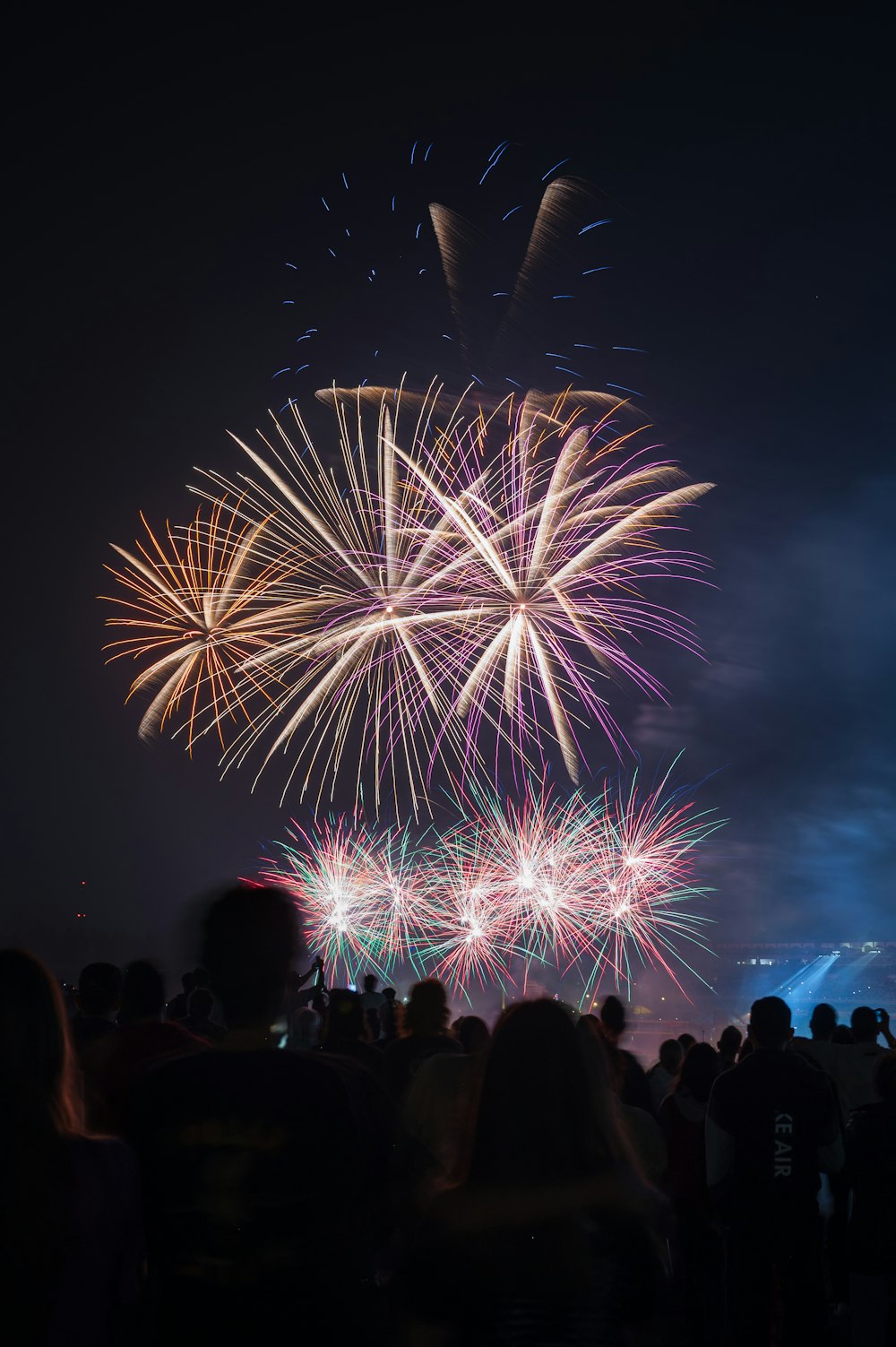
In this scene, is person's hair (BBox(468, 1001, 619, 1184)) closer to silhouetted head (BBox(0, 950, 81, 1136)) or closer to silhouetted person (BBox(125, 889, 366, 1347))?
silhouetted person (BBox(125, 889, 366, 1347))

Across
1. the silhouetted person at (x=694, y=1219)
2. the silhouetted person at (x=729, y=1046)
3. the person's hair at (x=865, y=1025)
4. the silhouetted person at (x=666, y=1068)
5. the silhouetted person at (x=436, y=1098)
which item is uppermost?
the person's hair at (x=865, y=1025)

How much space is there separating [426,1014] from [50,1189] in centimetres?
417

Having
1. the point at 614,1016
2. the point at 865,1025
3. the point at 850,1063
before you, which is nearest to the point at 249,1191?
the point at 614,1016

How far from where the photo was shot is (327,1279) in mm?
3014

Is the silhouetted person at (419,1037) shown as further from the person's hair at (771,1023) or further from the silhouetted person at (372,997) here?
the silhouetted person at (372,997)

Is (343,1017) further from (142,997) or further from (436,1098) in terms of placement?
(436,1098)

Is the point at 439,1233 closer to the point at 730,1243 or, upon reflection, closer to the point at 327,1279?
the point at 327,1279

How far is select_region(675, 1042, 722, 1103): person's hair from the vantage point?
7355 millimetres

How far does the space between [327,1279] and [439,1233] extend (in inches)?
18.9

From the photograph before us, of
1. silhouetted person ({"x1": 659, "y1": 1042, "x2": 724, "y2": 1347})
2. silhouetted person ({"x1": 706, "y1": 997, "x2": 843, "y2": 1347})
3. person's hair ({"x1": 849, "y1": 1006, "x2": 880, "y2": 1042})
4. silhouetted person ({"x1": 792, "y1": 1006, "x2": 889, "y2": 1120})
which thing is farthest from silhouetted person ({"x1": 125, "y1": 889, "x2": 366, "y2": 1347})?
person's hair ({"x1": 849, "y1": 1006, "x2": 880, "y2": 1042})

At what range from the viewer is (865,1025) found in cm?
881

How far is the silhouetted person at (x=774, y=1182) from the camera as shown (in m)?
5.77

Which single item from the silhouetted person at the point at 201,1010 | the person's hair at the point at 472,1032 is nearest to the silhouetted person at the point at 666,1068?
the person's hair at the point at 472,1032

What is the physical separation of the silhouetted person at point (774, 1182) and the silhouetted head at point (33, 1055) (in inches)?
157
